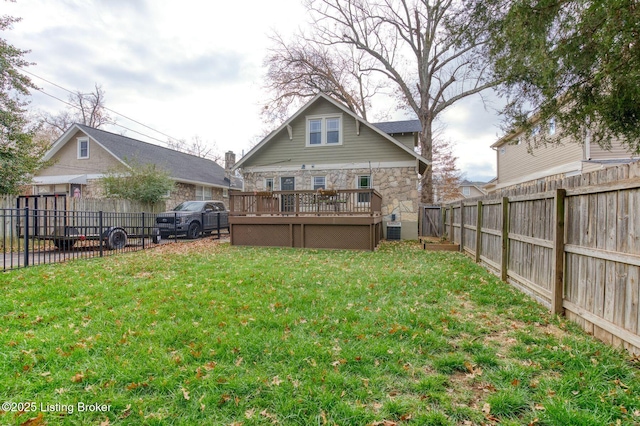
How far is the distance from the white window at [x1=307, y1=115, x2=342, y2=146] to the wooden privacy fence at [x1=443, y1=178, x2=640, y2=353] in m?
9.31

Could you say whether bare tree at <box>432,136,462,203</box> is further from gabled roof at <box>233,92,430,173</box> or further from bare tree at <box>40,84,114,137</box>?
bare tree at <box>40,84,114,137</box>

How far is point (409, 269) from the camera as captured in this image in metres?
6.85

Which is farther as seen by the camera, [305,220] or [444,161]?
[444,161]

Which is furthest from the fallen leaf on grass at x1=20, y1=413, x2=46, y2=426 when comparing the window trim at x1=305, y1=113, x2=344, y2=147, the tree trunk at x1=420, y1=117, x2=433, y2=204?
the tree trunk at x1=420, y1=117, x2=433, y2=204

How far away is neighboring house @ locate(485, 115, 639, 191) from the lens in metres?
9.20

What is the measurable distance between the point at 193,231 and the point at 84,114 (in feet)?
75.3

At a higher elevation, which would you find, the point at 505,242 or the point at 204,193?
the point at 204,193

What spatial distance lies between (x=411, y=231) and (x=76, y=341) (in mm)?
12279

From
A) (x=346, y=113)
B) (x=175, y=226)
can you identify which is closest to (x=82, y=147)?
(x=175, y=226)

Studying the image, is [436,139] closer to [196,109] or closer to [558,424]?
[196,109]

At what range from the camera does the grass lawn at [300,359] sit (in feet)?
7.12

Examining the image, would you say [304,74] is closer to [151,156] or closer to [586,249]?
[151,156]

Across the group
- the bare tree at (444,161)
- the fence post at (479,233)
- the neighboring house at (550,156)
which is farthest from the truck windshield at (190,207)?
the bare tree at (444,161)

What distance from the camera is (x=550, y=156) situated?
15617mm
